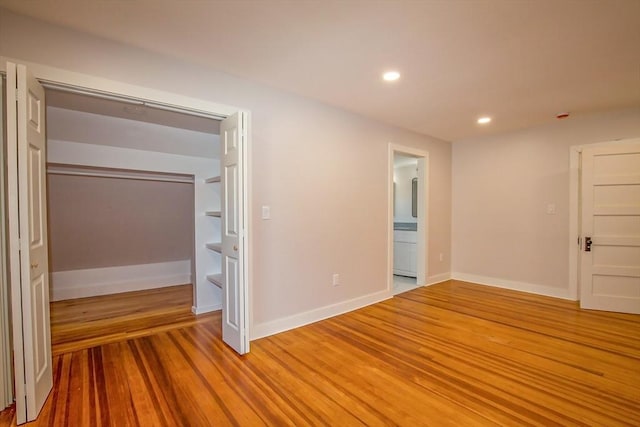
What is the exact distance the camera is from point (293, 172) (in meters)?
3.15

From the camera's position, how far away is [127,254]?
4805 mm

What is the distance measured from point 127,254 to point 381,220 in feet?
13.3

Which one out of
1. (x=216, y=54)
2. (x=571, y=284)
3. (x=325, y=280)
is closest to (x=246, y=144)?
(x=216, y=54)

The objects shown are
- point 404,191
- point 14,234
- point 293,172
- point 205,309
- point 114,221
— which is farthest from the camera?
point 404,191

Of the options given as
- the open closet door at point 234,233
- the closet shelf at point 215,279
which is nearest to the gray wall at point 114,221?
the closet shelf at point 215,279

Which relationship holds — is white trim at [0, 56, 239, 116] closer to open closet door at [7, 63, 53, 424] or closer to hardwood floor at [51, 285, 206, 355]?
open closet door at [7, 63, 53, 424]

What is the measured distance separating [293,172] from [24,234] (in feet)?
6.87

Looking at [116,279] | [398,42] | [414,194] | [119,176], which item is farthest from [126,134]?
[414,194]

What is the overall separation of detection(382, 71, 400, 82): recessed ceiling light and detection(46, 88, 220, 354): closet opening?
5.59 ft

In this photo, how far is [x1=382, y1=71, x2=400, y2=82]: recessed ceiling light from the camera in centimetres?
264

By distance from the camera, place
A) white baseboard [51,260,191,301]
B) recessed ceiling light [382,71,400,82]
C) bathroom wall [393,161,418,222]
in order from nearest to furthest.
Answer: recessed ceiling light [382,71,400,82] < white baseboard [51,260,191,301] < bathroom wall [393,161,418,222]

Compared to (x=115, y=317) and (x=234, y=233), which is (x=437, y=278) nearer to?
(x=234, y=233)

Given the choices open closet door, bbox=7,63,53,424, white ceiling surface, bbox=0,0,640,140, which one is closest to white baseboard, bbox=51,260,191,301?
open closet door, bbox=7,63,53,424

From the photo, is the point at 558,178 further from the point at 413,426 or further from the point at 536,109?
the point at 413,426
